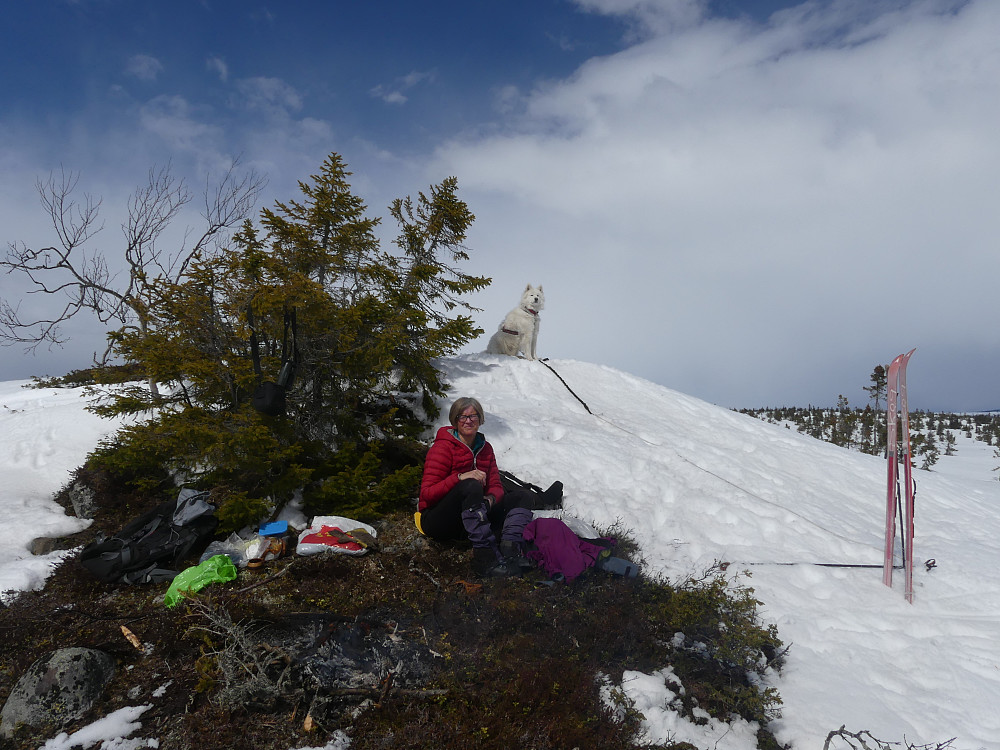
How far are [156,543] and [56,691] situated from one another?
2.12 metres

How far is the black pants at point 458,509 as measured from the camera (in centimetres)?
494

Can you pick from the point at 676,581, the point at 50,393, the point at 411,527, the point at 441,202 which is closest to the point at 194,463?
the point at 411,527

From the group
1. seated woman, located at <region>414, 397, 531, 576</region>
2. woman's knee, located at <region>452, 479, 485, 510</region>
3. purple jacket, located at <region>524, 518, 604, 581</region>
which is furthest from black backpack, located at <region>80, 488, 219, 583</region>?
purple jacket, located at <region>524, 518, 604, 581</region>

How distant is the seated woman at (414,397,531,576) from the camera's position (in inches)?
186

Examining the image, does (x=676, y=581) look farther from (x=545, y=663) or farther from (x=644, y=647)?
(x=545, y=663)

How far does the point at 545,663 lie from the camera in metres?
3.42

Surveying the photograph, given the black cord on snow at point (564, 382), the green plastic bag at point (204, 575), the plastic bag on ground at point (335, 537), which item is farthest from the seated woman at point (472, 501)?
the black cord on snow at point (564, 382)

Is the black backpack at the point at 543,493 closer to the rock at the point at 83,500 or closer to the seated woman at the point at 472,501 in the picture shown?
the seated woman at the point at 472,501

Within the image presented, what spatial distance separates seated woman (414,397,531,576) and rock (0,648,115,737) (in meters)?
2.80

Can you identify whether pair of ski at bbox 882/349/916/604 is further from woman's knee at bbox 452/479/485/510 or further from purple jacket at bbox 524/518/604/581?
woman's knee at bbox 452/479/485/510

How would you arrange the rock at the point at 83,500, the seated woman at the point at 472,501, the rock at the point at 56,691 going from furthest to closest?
the rock at the point at 83,500
the seated woman at the point at 472,501
the rock at the point at 56,691

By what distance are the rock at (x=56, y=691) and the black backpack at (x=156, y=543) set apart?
5.23 feet

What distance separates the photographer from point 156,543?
4.89 m

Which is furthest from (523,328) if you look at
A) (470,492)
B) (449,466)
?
(470,492)
